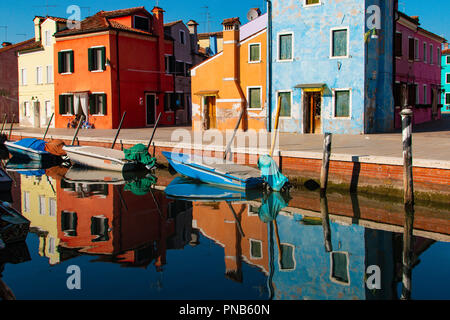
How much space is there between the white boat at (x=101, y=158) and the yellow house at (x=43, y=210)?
1.70m

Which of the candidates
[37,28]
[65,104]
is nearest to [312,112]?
[65,104]

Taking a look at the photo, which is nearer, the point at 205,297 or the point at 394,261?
the point at 205,297

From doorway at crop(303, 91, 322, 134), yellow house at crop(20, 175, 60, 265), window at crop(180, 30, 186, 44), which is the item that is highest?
window at crop(180, 30, 186, 44)

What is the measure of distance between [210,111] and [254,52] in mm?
4054

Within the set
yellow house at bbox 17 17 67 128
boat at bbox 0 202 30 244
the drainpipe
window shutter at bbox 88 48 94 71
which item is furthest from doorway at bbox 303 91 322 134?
yellow house at bbox 17 17 67 128

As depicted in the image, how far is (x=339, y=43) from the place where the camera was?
20.9 meters

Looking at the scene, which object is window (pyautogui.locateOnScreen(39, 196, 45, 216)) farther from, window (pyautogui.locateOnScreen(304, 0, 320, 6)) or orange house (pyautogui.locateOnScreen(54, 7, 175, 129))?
orange house (pyautogui.locateOnScreen(54, 7, 175, 129))

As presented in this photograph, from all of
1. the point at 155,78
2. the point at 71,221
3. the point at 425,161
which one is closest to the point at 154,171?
the point at 71,221

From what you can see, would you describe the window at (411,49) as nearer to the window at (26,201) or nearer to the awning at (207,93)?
the awning at (207,93)

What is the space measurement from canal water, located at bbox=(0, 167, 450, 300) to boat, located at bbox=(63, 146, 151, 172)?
147 inches

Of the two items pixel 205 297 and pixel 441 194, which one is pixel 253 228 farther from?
pixel 441 194

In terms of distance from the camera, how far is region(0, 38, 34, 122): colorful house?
39312 mm

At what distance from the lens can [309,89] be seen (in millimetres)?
21703
